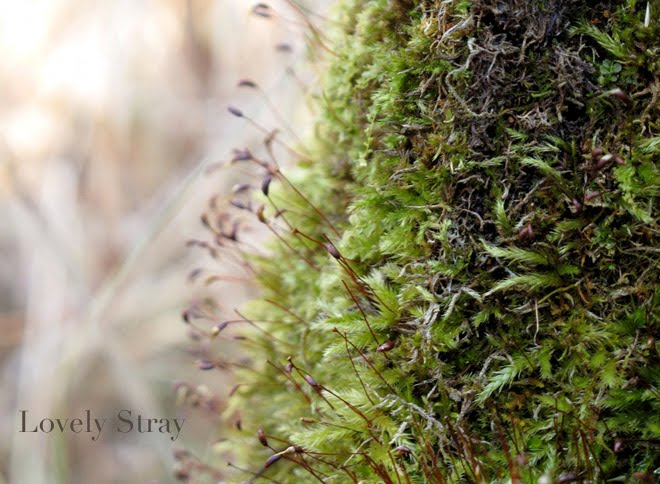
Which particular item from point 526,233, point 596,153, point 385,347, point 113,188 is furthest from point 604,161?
point 113,188

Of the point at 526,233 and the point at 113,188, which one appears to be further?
the point at 113,188

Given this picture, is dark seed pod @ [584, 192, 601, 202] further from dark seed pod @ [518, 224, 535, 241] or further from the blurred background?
the blurred background

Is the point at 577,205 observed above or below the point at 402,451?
above

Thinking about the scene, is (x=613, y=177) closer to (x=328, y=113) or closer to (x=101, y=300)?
(x=328, y=113)

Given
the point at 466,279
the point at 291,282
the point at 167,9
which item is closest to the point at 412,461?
the point at 466,279

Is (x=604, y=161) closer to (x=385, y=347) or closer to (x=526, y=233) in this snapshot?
(x=526, y=233)

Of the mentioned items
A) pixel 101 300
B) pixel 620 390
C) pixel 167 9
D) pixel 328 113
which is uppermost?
pixel 167 9
